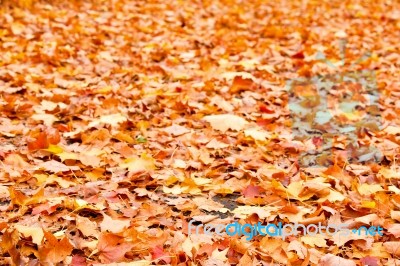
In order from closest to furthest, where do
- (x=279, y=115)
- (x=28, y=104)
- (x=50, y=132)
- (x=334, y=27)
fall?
(x=50, y=132)
(x=28, y=104)
(x=279, y=115)
(x=334, y=27)

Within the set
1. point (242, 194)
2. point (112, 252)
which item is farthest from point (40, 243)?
point (242, 194)

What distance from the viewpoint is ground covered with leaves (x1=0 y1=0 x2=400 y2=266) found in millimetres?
2051

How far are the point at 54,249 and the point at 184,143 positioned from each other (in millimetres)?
1238

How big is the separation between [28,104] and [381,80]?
2777mm

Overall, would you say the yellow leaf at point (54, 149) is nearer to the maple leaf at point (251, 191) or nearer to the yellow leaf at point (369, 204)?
the maple leaf at point (251, 191)

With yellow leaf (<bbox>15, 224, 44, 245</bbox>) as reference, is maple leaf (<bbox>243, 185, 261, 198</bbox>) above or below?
below

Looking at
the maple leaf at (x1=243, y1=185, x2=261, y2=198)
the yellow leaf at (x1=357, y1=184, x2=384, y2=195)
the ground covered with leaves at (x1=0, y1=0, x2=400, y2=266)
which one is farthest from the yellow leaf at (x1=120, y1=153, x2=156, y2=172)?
the yellow leaf at (x1=357, y1=184, x2=384, y2=195)

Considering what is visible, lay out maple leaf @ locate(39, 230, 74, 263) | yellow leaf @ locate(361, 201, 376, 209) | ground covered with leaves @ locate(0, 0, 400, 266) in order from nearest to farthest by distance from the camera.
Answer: maple leaf @ locate(39, 230, 74, 263) < ground covered with leaves @ locate(0, 0, 400, 266) < yellow leaf @ locate(361, 201, 376, 209)

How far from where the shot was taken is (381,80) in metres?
4.16

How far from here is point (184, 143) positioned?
117 inches

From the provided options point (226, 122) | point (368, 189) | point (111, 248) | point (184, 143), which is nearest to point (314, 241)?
point (368, 189)

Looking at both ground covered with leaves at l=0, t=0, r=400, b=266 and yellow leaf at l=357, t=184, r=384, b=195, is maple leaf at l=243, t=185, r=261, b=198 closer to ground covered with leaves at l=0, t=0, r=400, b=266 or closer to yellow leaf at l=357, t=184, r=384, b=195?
ground covered with leaves at l=0, t=0, r=400, b=266

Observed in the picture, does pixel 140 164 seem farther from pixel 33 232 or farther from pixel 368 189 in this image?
pixel 368 189

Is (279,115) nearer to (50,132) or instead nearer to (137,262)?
(50,132)
